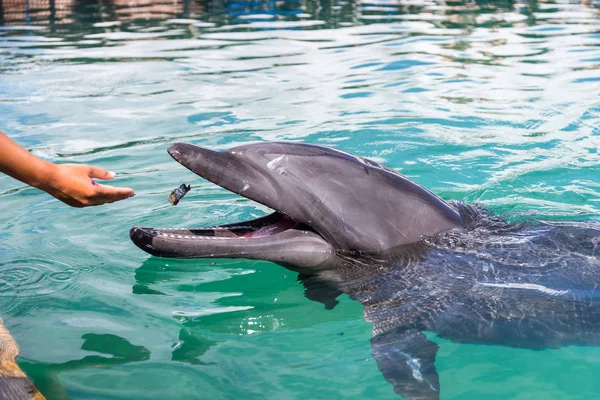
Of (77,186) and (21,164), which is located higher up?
(21,164)

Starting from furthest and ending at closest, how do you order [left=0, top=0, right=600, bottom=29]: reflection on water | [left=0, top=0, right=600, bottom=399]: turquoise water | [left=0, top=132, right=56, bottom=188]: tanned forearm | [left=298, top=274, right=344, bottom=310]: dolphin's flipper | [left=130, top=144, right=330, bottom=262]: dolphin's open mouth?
[left=0, top=0, right=600, bottom=29]: reflection on water < [left=298, top=274, right=344, bottom=310]: dolphin's flipper < [left=130, top=144, right=330, bottom=262]: dolphin's open mouth < [left=0, top=0, right=600, bottom=399]: turquoise water < [left=0, top=132, right=56, bottom=188]: tanned forearm

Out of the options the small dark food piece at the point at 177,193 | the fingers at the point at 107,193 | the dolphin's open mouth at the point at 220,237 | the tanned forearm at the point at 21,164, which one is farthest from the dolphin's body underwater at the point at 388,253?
the tanned forearm at the point at 21,164

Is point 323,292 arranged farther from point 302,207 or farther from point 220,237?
point 220,237

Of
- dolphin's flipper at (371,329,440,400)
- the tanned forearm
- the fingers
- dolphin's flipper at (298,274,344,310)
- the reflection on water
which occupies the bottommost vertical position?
dolphin's flipper at (371,329,440,400)

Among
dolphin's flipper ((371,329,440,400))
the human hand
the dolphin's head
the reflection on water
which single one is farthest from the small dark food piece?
the reflection on water

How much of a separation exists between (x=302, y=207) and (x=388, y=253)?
2.22 feet

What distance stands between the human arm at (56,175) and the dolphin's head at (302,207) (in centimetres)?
56

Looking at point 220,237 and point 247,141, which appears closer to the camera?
point 220,237

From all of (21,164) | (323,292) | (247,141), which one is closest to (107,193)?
(21,164)

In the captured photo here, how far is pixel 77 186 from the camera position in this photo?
13.4ft

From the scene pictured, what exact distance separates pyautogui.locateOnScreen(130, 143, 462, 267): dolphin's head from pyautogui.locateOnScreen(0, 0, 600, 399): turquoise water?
0.47 m

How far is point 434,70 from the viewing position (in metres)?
13.3

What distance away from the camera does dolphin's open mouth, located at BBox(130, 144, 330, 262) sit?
472 cm

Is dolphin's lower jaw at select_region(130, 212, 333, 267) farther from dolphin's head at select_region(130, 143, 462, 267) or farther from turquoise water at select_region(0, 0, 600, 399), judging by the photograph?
turquoise water at select_region(0, 0, 600, 399)
